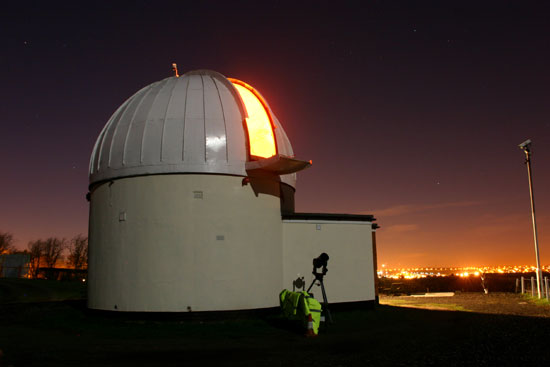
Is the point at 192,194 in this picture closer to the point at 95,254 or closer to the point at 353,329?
the point at 95,254

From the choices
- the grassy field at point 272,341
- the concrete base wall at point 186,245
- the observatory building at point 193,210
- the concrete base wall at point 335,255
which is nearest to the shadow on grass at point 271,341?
the grassy field at point 272,341

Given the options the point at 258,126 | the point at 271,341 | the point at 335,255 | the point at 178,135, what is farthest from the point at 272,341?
the point at 258,126

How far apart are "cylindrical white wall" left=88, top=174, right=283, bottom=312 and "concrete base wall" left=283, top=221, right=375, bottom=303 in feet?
3.73

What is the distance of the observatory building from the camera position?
13.5m

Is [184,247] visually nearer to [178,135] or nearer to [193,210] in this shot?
[193,210]

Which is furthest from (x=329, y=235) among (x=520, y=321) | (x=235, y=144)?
(x=520, y=321)

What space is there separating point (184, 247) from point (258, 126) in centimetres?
471

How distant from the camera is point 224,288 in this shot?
13578 mm

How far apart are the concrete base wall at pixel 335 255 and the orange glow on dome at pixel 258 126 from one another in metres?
2.59

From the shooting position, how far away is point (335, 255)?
16.1 metres

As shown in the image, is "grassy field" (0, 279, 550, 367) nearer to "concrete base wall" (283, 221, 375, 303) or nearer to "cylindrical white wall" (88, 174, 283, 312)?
"cylindrical white wall" (88, 174, 283, 312)

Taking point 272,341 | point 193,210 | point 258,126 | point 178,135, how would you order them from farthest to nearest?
point 258,126, point 178,135, point 193,210, point 272,341

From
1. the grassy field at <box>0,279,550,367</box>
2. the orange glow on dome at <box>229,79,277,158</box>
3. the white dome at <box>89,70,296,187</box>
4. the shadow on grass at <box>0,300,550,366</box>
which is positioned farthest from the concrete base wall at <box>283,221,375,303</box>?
the white dome at <box>89,70,296,187</box>

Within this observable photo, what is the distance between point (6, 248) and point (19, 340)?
287 feet
